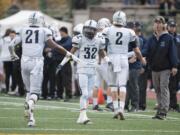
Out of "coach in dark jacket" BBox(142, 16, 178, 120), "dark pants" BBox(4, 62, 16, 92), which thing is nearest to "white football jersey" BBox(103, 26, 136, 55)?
"coach in dark jacket" BBox(142, 16, 178, 120)

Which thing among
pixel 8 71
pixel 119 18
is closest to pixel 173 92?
pixel 119 18

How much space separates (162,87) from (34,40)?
10.7 feet

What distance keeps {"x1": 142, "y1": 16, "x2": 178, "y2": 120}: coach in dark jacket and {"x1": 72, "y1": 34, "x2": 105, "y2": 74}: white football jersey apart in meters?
1.61

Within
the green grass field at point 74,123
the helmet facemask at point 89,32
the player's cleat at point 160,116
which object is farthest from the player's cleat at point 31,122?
the player's cleat at point 160,116

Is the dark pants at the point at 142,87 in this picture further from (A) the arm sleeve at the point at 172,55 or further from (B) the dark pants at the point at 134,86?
(A) the arm sleeve at the point at 172,55

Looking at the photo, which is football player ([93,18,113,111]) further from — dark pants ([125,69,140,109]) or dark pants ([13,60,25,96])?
dark pants ([13,60,25,96])

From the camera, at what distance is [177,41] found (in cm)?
2361

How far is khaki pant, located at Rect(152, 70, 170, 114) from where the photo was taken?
20.2 metres

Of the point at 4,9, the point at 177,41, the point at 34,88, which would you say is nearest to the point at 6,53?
the point at 177,41

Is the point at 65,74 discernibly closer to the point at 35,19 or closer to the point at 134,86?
the point at 134,86

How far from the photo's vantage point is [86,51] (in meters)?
19.3

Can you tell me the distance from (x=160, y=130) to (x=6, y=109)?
507cm

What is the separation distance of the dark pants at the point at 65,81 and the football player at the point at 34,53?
8.35 metres

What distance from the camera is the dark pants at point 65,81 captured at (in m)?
27.0
